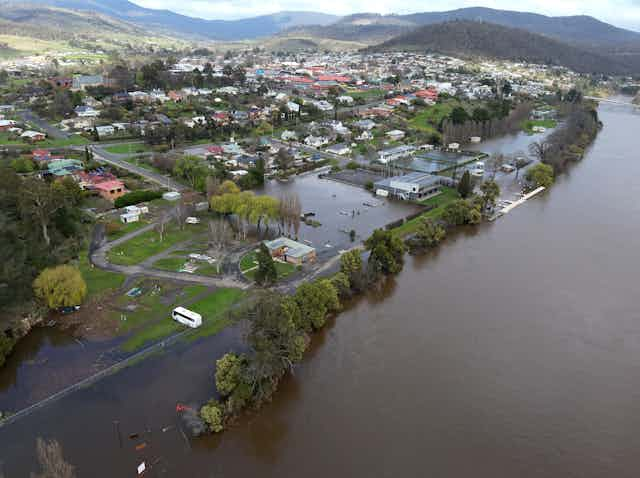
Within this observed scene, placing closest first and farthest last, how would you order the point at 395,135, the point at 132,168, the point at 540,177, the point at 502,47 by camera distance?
the point at 540,177 < the point at 132,168 < the point at 395,135 < the point at 502,47

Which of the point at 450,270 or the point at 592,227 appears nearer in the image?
the point at 450,270

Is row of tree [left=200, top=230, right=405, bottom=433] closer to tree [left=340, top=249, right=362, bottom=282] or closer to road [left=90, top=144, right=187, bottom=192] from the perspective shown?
tree [left=340, top=249, right=362, bottom=282]

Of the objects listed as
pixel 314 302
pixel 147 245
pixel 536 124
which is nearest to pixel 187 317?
pixel 314 302

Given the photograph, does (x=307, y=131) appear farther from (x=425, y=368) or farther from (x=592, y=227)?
(x=425, y=368)

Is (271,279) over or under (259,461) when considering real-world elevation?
over

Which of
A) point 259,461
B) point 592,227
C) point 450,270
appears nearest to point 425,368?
point 259,461

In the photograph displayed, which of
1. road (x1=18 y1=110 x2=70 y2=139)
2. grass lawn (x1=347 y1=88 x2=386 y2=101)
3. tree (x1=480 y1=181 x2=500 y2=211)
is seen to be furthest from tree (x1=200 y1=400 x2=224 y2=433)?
grass lawn (x1=347 y1=88 x2=386 y2=101)

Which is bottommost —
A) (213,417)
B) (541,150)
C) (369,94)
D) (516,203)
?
(213,417)

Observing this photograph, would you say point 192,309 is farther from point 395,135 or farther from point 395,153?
point 395,135
